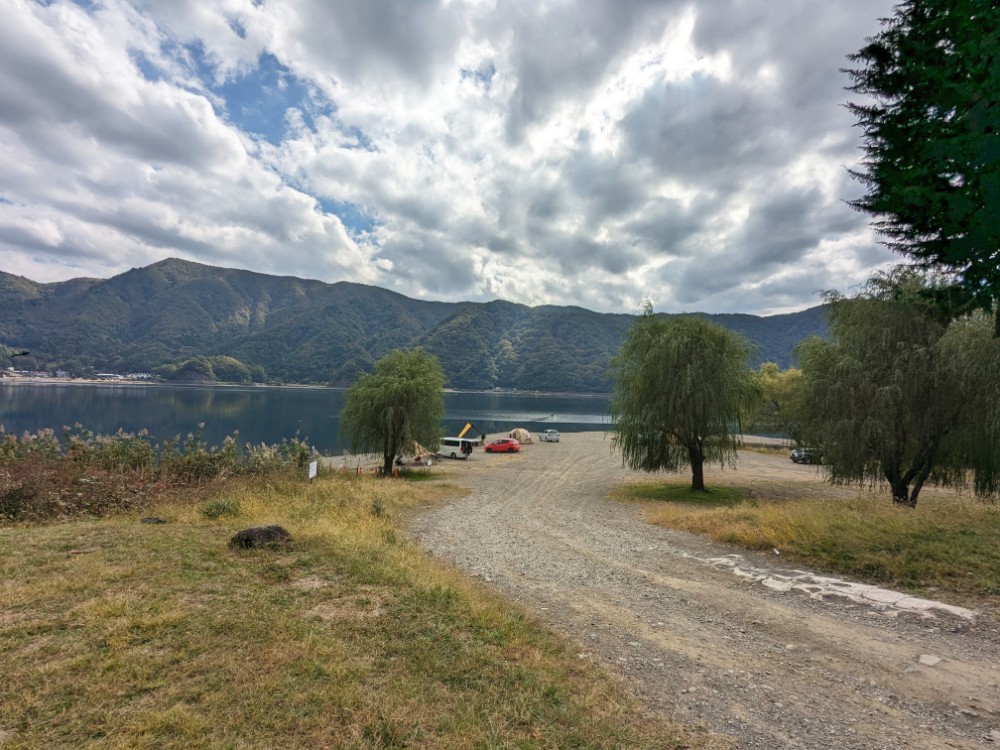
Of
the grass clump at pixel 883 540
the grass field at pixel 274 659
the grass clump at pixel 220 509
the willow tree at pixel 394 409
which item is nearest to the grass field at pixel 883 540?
the grass clump at pixel 883 540

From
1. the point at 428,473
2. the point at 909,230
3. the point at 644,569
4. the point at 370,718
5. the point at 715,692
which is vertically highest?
the point at 909,230

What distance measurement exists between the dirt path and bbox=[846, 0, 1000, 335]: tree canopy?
4.15 meters

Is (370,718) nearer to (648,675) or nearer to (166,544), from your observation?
(648,675)

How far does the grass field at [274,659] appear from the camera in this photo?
154 inches

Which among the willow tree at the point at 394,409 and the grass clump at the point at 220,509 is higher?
the willow tree at the point at 394,409

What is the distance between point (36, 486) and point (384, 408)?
55.1ft

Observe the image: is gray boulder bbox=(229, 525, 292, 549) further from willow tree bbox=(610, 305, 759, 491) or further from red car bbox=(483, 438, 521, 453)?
red car bbox=(483, 438, 521, 453)

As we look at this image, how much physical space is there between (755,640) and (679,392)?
17.0 metres

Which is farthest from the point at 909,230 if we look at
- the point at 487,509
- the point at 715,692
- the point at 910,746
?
the point at 487,509

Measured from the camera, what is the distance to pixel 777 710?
484 cm

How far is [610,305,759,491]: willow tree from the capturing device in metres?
22.6

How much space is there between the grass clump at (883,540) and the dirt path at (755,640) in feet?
2.76

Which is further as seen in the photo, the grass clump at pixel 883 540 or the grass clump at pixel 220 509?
the grass clump at pixel 220 509

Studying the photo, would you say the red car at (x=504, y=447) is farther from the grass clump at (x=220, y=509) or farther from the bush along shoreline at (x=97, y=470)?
the grass clump at (x=220, y=509)
